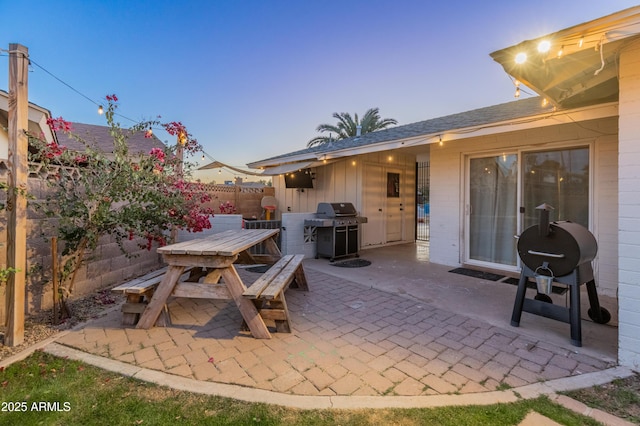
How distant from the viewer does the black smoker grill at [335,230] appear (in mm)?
6234

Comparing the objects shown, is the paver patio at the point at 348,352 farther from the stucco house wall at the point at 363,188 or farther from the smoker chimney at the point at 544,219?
the stucco house wall at the point at 363,188

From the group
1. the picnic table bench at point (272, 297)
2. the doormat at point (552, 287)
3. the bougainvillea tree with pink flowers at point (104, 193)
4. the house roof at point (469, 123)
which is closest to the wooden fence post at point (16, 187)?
the bougainvillea tree with pink flowers at point (104, 193)

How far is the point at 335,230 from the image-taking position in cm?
625

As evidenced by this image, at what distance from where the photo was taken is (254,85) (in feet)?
30.4

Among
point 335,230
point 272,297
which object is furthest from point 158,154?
point 335,230

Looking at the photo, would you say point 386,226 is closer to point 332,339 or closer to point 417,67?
point 417,67

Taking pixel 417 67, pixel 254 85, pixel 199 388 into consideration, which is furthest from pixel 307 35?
pixel 199 388

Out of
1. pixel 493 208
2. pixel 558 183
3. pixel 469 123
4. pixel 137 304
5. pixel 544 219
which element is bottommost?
pixel 137 304

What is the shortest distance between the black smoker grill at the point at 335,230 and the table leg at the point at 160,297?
3680mm

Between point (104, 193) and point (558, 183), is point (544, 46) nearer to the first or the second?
point (558, 183)

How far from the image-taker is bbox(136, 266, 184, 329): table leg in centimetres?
271

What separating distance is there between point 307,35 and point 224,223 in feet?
17.4

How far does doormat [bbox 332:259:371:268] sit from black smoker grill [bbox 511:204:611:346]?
10.00 feet

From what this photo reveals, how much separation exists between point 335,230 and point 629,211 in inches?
177
